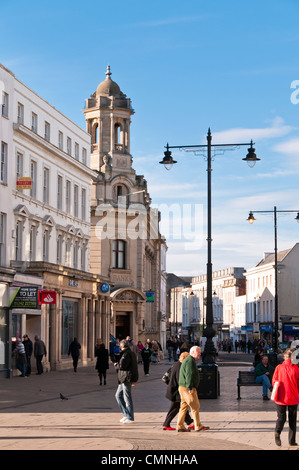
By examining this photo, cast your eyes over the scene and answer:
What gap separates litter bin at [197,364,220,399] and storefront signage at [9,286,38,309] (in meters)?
13.4

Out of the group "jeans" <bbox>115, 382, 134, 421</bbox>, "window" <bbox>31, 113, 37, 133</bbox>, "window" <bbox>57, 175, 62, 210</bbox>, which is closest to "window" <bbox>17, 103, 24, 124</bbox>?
"window" <bbox>31, 113, 37, 133</bbox>

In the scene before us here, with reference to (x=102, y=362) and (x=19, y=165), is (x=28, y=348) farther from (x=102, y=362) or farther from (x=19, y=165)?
(x=19, y=165)

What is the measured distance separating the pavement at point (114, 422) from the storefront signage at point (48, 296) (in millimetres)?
9922

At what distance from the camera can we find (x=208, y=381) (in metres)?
23.9

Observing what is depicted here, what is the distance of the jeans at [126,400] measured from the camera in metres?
17.8

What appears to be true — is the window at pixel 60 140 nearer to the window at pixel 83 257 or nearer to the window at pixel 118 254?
the window at pixel 83 257

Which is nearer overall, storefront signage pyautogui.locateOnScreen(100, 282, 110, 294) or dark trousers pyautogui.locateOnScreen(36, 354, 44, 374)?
A: dark trousers pyautogui.locateOnScreen(36, 354, 44, 374)

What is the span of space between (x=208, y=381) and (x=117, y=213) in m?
41.4

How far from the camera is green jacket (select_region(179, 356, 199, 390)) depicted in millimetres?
16422

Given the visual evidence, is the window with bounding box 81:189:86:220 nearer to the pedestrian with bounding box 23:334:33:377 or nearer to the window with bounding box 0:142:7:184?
the window with bounding box 0:142:7:184

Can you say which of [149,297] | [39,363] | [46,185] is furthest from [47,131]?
[149,297]

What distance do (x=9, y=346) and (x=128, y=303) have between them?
2987 centimetres
